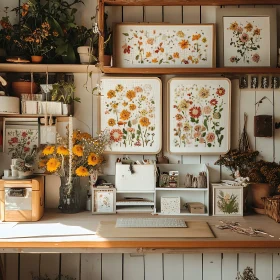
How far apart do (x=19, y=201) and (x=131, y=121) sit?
39.5 inches

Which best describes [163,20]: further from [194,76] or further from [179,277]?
[179,277]

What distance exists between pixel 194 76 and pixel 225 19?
49 cm

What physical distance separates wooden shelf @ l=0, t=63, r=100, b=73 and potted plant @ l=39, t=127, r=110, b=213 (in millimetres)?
468

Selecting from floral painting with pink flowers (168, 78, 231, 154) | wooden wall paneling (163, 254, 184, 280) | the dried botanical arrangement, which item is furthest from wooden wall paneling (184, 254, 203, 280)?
floral painting with pink flowers (168, 78, 231, 154)

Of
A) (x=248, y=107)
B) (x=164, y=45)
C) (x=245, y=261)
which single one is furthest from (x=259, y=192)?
(x=164, y=45)

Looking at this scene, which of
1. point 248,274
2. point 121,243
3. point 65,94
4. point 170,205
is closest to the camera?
point 121,243

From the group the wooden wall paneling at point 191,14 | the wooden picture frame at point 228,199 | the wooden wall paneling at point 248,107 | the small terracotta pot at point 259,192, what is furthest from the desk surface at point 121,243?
the wooden wall paneling at point 191,14

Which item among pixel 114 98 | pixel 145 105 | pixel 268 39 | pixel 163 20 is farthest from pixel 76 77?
pixel 268 39

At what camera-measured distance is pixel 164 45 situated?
3.13 metres

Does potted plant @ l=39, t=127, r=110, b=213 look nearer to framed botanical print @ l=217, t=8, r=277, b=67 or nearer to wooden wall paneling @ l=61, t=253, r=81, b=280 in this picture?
wooden wall paneling @ l=61, t=253, r=81, b=280

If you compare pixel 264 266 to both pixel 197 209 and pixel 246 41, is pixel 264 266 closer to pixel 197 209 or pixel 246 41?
pixel 197 209

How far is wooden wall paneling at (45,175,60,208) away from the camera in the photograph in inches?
126

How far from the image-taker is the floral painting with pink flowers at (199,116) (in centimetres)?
313

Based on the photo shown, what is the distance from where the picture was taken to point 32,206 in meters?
2.80
